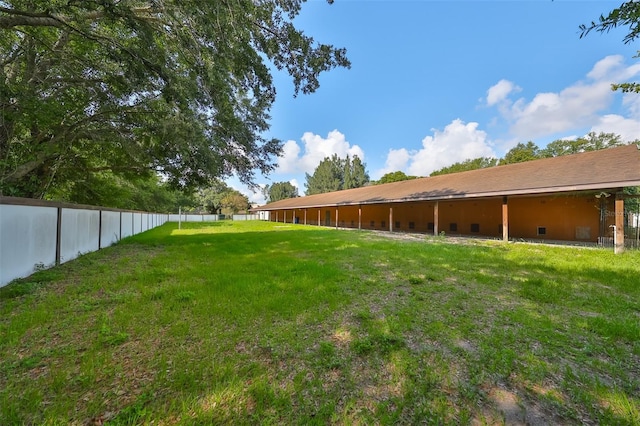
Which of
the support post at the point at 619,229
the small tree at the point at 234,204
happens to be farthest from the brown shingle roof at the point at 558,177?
the small tree at the point at 234,204

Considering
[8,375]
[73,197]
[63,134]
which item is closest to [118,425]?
A: [8,375]

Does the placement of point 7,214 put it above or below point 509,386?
above

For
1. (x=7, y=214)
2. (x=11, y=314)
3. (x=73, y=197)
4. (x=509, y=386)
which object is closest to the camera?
(x=509, y=386)

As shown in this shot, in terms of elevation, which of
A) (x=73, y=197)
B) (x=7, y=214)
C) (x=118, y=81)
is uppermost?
(x=118, y=81)

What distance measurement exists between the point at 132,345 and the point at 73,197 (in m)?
15.2

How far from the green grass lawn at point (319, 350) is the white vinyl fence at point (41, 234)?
483mm

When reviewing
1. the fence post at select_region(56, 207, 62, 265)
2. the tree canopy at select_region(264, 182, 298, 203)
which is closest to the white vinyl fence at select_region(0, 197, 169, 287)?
the fence post at select_region(56, 207, 62, 265)

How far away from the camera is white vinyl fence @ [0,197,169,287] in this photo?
466 cm

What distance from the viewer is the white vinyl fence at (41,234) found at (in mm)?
4660

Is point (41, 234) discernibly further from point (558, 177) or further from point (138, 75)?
point (558, 177)

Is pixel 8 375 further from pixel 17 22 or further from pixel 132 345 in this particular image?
pixel 17 22

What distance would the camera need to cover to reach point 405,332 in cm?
321

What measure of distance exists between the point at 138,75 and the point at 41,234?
13.2 ft

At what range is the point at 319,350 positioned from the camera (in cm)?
283
